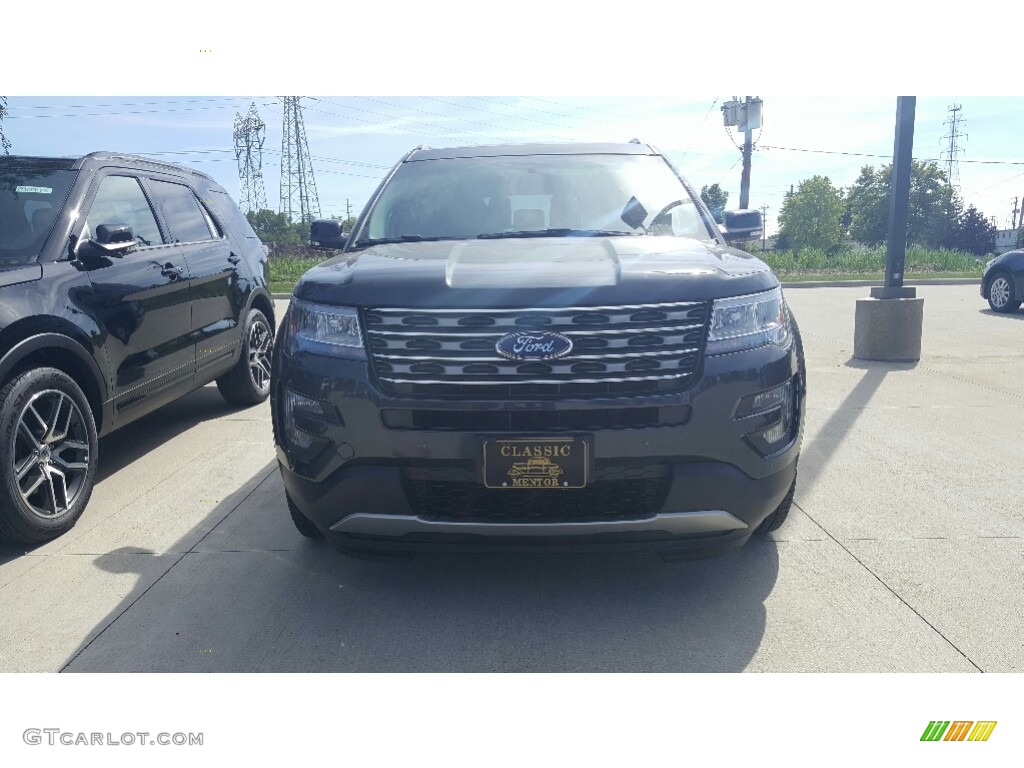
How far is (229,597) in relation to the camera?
311 cm

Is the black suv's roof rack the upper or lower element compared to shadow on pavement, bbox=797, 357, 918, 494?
upper

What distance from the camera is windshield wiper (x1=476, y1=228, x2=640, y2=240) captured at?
3.55 meters

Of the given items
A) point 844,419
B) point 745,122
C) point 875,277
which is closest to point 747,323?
point 844,419

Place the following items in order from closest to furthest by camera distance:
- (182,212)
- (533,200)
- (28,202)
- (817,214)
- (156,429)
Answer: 1. (533,200)
2. (28,202)
3. (182,212)
4. (156,429)
5. (817,214)

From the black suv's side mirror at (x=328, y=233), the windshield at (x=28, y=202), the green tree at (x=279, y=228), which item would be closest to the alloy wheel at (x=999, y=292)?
the black suv's side mirror at (x=328, y=233)

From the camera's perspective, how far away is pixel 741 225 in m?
4.30

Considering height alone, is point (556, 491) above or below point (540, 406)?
below

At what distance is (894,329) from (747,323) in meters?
6.36

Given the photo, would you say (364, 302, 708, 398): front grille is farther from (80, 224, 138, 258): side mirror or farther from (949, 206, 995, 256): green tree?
(949, 206, 995, 256): green tree

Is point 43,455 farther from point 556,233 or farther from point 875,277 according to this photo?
point 875,277

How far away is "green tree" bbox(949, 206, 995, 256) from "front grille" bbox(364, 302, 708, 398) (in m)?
89.8

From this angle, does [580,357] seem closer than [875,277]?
Yes

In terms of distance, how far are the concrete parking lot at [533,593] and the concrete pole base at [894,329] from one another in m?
3.68

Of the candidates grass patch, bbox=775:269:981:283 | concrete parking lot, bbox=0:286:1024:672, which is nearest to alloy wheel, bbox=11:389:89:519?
concrete parking lot, bbox=0:286:1024:672
